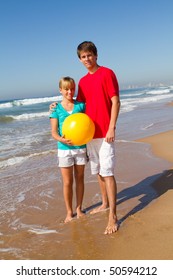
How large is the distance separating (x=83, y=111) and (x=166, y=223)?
1633mm

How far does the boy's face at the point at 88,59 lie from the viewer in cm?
372

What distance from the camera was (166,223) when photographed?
348 centimetres

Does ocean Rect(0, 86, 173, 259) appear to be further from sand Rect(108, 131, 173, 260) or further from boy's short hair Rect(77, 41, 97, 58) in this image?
boy's short hair Rect(77, 41, 97, 58)

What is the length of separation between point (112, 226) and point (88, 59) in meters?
1.94

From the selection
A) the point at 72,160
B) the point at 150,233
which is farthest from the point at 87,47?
the point at 150,233

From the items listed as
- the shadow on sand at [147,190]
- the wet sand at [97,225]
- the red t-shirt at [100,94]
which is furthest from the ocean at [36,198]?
the red t-shirt at [100,94]

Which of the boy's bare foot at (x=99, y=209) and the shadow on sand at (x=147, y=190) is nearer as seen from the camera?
the boy's bare foot at (x=99, y=209)

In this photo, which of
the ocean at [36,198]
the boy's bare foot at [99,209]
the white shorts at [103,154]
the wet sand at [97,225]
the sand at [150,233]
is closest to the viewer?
the sand at [150,233]

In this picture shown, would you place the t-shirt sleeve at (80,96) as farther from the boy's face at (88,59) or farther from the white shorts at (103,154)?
the white shorts at (103,154)

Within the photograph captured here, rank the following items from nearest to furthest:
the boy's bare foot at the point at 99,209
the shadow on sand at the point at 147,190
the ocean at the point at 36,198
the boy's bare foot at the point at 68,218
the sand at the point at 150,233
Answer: the sand at the point at 150,233 → the ocean at the point at 36,198 → the boy's bare foot at the point at 68,218 → the boy's bare foot at the point at 99,209 → the shadow on sand at the point at 147,190

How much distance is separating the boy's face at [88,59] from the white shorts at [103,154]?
88 centimetres

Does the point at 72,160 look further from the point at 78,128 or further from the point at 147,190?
the point at 147,190
